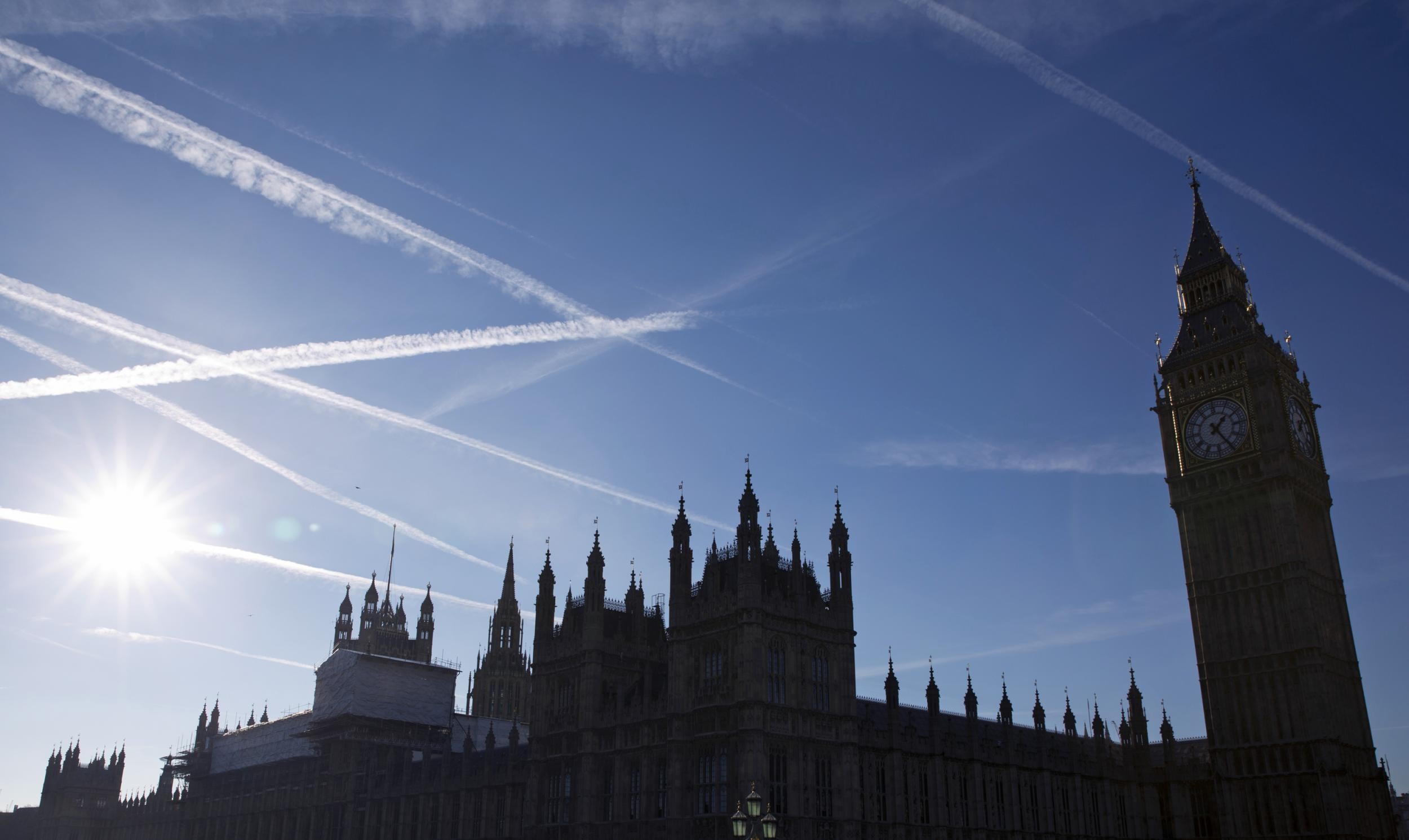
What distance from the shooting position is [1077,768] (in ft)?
258

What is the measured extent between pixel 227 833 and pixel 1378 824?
107 meters

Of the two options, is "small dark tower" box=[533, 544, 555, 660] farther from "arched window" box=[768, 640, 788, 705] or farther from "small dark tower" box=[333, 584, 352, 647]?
"small dark tower" box=[333, 584, 352, 647]

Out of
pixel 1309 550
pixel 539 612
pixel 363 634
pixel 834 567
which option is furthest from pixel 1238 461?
pixel 363 634

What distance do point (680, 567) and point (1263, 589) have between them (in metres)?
46.4

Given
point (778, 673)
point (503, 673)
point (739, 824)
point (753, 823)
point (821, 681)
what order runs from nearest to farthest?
1. point (753, 823)
2. point (739, 824)
3. point (778, 673)
4. point (821, 681)
5. point (503, 673)

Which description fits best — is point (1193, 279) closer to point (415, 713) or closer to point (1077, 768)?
point (1077, 768)

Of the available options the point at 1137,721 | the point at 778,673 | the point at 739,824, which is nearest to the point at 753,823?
the point at 739,824

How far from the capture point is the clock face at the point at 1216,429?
89.7m

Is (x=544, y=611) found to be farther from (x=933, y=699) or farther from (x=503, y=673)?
(x=503, y=673)

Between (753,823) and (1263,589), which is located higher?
(1263,589)

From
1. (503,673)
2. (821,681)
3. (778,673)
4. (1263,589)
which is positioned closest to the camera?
(778,673)

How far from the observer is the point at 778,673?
61.4 metres

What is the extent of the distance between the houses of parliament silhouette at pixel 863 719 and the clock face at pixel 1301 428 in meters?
0.36

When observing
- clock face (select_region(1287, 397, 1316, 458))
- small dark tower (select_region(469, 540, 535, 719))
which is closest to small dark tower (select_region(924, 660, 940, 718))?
clock face (select_region(1287, 397, 1316, 458))
